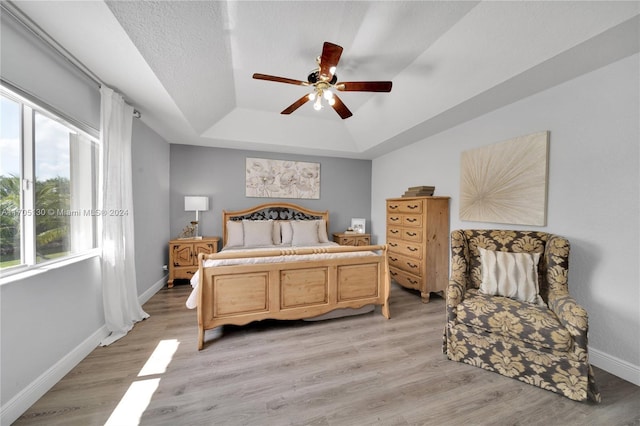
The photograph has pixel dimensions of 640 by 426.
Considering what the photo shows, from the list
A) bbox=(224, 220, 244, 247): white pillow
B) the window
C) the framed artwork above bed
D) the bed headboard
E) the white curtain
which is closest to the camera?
the window

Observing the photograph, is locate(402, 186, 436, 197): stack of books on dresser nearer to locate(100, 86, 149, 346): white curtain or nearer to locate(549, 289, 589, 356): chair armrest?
locate(549, 289, 589, 356): chair armrest

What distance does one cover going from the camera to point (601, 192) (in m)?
1.84

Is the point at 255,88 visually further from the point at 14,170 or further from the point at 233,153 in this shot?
the point at 14,170

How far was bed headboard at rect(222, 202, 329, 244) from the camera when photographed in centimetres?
421

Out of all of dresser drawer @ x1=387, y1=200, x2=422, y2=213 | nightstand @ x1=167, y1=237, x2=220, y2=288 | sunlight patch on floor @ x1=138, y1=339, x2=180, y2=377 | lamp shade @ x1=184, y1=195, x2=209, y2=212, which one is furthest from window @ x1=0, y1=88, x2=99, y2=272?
dresser drawer @ x1=387, y1=200, x2=422, y2=213

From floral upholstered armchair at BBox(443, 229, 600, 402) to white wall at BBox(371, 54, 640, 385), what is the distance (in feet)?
0.89

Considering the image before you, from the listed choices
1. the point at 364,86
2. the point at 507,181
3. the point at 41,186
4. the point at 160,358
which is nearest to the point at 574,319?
the point at 507,181

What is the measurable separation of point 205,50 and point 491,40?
250 centimetres

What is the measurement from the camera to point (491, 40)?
186 centimetres

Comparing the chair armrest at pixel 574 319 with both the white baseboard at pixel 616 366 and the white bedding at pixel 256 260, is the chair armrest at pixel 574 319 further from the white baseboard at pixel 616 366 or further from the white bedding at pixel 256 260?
the white bedding at pixel 256 260

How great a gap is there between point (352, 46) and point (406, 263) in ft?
9.49

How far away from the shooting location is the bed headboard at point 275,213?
4.21 metres

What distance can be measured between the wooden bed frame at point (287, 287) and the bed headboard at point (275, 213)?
83.0 inches

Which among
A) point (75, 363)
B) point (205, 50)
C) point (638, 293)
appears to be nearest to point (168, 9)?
point (205, 50)
